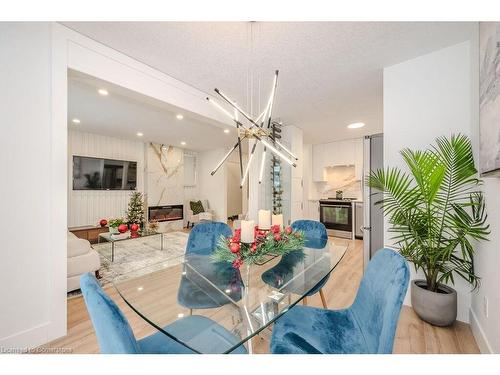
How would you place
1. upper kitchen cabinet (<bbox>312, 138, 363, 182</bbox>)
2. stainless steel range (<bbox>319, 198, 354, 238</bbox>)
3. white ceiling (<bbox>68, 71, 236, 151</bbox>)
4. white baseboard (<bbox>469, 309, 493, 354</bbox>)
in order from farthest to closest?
1. upper kitchen cabinet (<bbox>312, 138, 363, 182</bbox>)
2. stainless steel range (<bbox>319, 198, 354, 238</bbox>)
3. white ceiling (<bbox>68, 71, 236, 151</bbox>)
4. white baseboard (<bbox>469, 309, 493, 354</bbox>)

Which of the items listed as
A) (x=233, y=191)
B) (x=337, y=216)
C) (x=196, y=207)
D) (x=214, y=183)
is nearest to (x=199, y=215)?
(x=196, y=207)

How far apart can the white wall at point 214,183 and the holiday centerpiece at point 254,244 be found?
16.8 ft

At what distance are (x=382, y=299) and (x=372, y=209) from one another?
66.8 inches

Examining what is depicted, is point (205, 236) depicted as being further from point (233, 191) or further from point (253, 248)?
point (233, 191)

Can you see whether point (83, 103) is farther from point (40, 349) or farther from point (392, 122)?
point (392, 122)

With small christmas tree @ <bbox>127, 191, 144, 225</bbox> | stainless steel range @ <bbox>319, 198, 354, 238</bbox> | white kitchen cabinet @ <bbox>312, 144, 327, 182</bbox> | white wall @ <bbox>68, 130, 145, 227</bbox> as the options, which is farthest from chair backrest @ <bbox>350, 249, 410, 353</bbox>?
white wall @ <bbox>68, 130, 145, 227</bbox>

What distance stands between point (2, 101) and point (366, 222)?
341 cm

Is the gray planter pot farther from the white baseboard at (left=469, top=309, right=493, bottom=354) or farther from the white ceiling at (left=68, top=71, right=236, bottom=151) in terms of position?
the white ceiling at (left=68, top=71, right=236, bottom=151)

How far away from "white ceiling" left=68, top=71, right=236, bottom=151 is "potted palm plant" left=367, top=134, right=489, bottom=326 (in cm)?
249

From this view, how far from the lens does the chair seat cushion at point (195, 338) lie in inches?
36.6

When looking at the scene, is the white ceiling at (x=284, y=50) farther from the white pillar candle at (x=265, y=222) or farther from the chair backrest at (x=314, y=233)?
the chair backrest at (x=314, y=233)

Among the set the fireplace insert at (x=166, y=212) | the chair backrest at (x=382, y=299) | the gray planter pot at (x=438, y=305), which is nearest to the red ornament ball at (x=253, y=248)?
the chair backrest at (x=382, y=299)

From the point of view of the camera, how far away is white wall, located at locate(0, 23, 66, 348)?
147 centimetres

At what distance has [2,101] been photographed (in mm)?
1446
